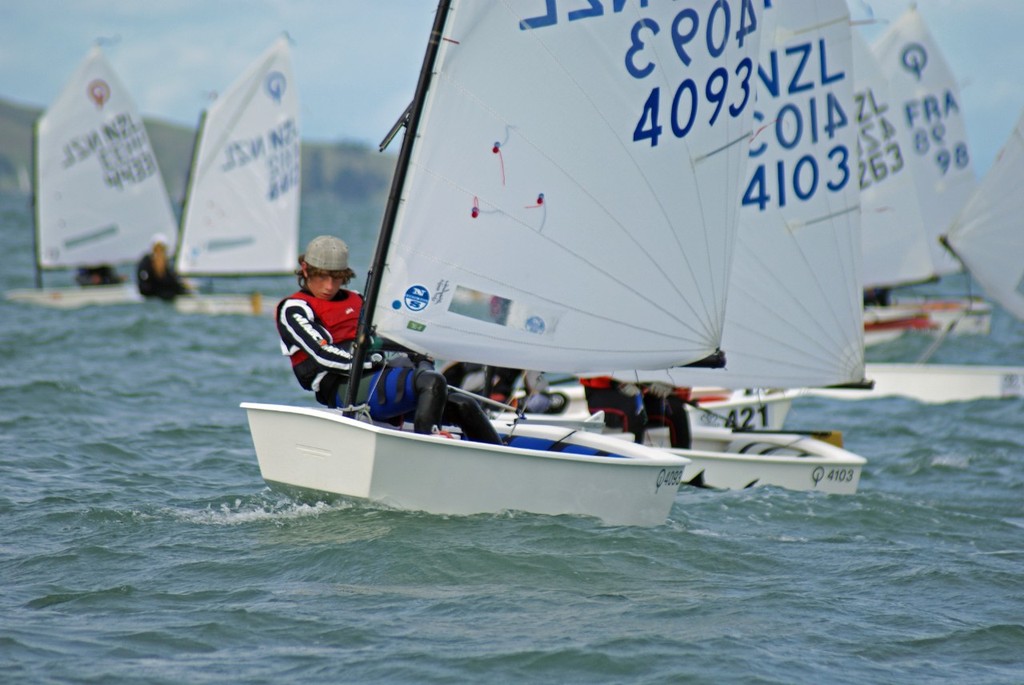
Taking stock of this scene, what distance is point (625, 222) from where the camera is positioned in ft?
19.4

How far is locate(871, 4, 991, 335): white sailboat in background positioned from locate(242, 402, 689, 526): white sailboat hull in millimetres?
11950

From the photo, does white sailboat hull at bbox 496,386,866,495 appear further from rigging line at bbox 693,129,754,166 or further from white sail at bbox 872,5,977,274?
white sail at bbox 872,5,977,274

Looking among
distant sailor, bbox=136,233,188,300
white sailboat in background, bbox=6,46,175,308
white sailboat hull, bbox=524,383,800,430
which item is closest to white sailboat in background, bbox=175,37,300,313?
distant sailor, bbox=136,233,188,300

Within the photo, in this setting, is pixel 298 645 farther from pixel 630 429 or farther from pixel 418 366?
pixel 630 429

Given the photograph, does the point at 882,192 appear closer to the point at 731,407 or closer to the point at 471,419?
the point at 731,407

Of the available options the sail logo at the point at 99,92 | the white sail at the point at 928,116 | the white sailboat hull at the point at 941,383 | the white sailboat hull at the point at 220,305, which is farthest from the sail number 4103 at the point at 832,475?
the sail logo at the point at 99,92

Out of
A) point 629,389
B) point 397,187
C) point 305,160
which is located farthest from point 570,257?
point 305,160

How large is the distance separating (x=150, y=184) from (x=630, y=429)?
574 inches

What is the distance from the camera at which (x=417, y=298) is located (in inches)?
211

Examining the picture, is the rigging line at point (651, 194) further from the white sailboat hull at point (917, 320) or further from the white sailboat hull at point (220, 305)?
the white sailboat hull at point (220, 305)

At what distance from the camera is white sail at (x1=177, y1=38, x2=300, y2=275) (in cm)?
1794

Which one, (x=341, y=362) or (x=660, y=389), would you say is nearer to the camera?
(x=341, y=362)

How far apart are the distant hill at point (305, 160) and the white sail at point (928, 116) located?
5257 inches

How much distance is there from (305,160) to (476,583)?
159m
